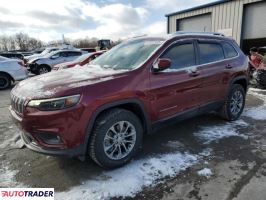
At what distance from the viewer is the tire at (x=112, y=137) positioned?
319 cm

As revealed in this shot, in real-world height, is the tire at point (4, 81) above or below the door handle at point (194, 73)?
below

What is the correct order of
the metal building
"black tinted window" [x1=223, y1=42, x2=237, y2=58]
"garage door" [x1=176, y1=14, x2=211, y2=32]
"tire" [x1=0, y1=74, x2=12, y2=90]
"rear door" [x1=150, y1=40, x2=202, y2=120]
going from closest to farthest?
"rear door" [x1=150, y1=40, x2=202, y2=120], "black tinted window" [x1=223, y1=42, x2=237, y2=58], "tire" [x1=0, y1=74, x2=12, y2=90], the metal building, "garage door" [x1=176, y1=14, x2=211, y2=32]

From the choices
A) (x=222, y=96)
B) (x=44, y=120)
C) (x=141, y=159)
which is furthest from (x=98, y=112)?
(x=222, y=96)

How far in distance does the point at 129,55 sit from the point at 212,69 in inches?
62.5

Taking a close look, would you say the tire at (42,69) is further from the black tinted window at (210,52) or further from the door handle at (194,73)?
the door handle at (194,73)

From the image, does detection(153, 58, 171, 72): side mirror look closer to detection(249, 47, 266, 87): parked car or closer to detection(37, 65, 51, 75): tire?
Answer: detection(249, 47, 266, 87): parked car

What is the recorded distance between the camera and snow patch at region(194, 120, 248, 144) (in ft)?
15.0

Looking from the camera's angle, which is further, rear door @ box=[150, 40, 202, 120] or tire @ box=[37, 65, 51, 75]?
tire @ box=[37, 65, 51, 75]

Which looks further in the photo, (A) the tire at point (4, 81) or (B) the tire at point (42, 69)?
(B) the tire at point (42, 69)

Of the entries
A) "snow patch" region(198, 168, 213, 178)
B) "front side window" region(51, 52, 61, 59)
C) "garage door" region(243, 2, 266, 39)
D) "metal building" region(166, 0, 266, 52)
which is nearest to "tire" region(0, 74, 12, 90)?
"front side window" region(51, 52, 61, 59)

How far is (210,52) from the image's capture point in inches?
189

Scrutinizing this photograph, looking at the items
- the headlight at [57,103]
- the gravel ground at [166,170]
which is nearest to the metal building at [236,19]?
the gravel ground at [166,170]

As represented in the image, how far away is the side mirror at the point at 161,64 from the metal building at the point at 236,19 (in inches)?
455

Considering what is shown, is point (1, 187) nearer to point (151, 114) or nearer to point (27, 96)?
point (27, 96)
